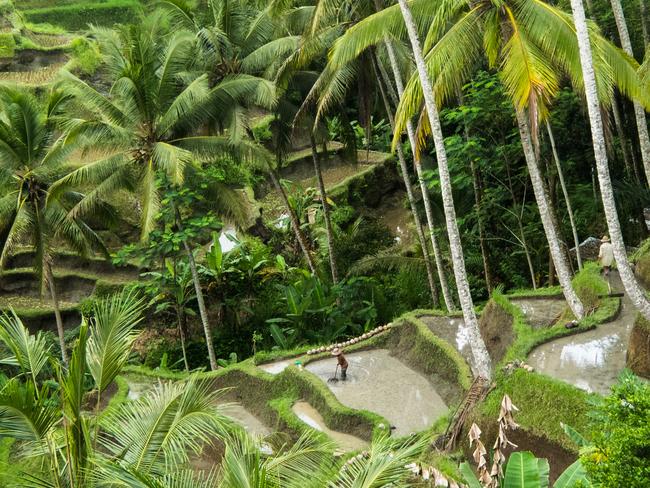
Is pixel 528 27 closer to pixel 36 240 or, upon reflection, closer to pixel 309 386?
pixel 309 386

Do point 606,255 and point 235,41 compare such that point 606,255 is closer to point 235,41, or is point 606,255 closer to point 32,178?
point 235,41

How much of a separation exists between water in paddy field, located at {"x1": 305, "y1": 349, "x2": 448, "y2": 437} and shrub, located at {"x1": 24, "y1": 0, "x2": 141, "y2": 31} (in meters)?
25.8

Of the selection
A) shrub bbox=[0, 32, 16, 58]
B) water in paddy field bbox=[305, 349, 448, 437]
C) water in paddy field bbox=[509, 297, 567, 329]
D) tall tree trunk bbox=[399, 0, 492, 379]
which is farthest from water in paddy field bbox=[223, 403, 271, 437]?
shrub bbox=[0, 32, 16, 58]

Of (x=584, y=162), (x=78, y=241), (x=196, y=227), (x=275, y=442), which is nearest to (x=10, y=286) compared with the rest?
(x=78, y=241)

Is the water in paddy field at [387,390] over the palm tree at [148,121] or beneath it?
beneath

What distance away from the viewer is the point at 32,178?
19656 millimetres

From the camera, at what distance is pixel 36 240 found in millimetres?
19844

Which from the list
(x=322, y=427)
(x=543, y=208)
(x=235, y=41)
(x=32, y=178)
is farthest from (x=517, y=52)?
(x=32, y=178)

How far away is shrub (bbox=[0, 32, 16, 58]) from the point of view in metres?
32.5

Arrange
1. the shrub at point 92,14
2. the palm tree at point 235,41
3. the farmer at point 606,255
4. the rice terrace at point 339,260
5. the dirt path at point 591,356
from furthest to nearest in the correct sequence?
the shrub at point 92,14, the palm tree at point 235,41, the farmer at point 606,255, the dirt path at point 591,356, the rice terrace at point 339,260

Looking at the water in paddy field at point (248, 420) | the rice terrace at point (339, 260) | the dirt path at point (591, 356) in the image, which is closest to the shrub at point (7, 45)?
the rice terrace at point (339, 260)

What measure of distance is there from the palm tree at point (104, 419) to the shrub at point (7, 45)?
2813cm

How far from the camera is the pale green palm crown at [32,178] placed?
1906cm

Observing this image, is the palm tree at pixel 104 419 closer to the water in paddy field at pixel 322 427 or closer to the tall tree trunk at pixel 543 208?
the water in paddy field at pixel 322 427
